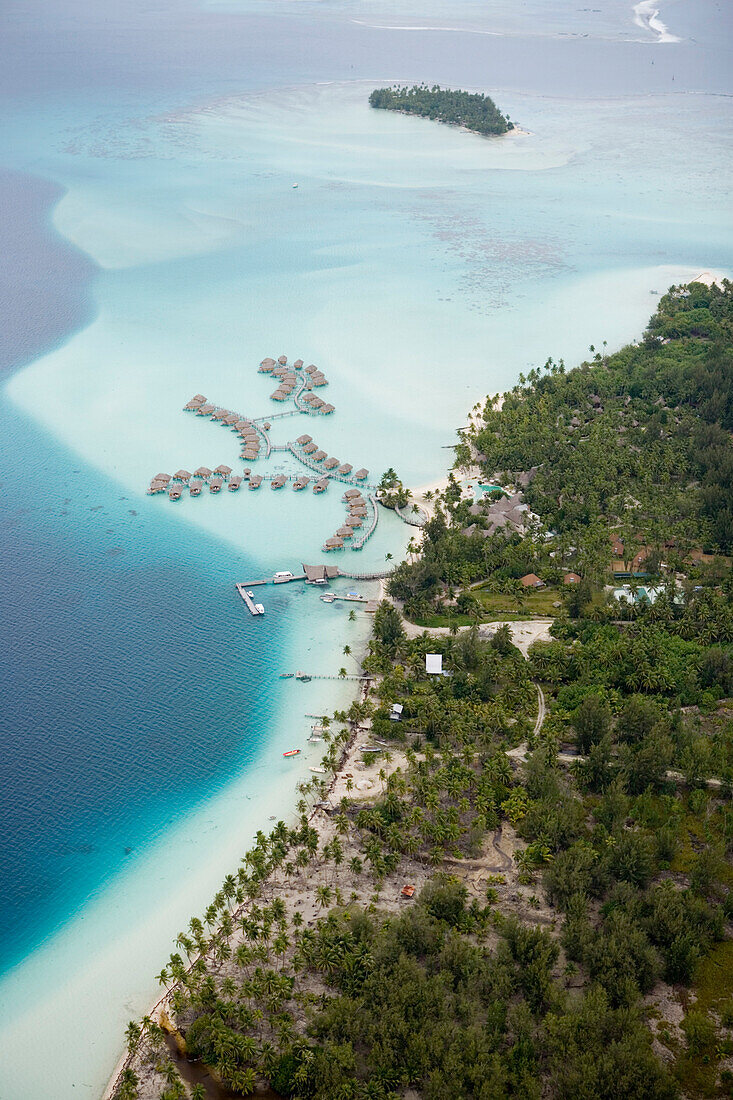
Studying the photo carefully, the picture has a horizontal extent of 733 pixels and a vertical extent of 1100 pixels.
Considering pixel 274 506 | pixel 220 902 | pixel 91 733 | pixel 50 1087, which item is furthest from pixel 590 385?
pixel 50 1087

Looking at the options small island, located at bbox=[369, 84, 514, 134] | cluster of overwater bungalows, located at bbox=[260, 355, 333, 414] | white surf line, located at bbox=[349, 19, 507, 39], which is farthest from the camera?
white surf line, located at bbox=[349, 19, 507, 39]

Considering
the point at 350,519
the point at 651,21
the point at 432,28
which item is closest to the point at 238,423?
the point at 350,519

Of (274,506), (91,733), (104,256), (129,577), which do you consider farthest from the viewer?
(104,256)

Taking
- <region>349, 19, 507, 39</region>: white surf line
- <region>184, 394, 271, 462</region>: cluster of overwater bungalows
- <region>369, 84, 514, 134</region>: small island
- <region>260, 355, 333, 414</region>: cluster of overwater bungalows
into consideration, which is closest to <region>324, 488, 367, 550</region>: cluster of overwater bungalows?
<region>184, 394, 271, 462</region>: cluster of overwater bungalows

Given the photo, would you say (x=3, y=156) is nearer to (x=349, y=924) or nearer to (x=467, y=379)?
(x=467, y=379)

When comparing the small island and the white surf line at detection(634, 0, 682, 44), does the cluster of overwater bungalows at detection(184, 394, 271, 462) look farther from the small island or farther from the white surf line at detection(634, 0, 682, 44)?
the white surf line at detection(634, 0, 682, 44)

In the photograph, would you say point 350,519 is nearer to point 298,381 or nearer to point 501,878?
point 298,381
